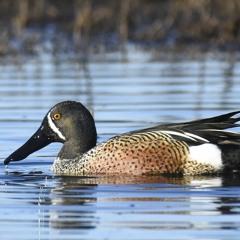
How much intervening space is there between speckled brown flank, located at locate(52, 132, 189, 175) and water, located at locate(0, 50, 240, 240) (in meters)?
0.15

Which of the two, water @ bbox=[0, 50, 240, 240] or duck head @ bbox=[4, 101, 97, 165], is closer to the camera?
water @ bbox=[0, 50, 240, 240]

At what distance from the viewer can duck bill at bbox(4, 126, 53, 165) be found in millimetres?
10188

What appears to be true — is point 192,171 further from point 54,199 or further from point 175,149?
point 54,199

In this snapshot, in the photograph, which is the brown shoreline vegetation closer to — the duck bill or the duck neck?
the duck bill

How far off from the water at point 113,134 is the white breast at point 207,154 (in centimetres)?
18

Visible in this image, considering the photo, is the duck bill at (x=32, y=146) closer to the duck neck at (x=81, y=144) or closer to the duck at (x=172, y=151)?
the duck neck at (x=81, y=144)

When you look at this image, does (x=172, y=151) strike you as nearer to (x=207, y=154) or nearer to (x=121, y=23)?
(x=207, y=154)

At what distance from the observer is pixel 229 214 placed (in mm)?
7938

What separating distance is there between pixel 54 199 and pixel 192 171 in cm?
147

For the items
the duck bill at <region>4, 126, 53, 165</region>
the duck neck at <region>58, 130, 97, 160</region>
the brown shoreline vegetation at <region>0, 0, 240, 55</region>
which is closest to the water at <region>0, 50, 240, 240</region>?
the duck bill at <region>4, 126, 53, 165</region>

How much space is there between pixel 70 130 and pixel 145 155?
79 cm

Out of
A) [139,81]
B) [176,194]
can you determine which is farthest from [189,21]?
[176,194]

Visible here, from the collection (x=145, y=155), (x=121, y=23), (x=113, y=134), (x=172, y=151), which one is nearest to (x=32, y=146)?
(x=145, y=155)

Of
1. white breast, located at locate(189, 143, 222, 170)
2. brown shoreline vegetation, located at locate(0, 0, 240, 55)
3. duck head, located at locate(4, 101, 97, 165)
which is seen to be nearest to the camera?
white breast, located at locate(189, 143, 222, 170)
